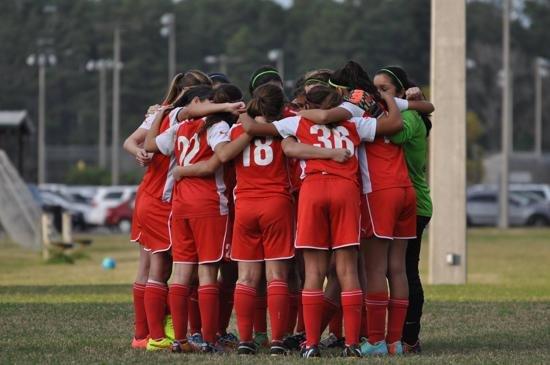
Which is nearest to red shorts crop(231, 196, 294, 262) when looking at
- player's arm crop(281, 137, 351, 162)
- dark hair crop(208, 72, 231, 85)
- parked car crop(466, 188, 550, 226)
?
player's arm crop(281, 137, 351, 162)

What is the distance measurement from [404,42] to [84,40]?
2435 centimetres

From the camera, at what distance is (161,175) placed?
12.0 metres

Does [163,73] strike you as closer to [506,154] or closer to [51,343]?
[506,154]

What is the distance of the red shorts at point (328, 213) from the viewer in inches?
437

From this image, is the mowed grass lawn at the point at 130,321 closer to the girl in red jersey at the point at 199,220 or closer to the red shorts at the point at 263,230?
the girl in red jersey at the point at 199,220

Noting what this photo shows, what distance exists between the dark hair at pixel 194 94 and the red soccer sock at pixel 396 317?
2.09m

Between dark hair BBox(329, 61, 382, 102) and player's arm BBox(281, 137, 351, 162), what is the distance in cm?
61

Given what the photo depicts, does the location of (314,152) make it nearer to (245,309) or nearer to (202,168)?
(202,168)

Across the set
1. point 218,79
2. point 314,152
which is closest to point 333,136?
point 314,152

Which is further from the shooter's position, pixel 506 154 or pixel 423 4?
pixel 423 4

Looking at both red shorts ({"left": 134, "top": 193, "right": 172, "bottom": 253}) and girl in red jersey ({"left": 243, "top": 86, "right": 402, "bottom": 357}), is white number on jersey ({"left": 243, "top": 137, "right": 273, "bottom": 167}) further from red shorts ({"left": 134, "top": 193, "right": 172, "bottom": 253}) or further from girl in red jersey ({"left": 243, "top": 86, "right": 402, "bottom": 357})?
red shorts ({"left": 134, "top": 193, "right": 172, "bottom": 253})

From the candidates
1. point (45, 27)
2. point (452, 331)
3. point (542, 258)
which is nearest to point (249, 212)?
point (452, 331)

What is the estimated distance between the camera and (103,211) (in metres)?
57.0

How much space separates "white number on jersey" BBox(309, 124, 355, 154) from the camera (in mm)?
11211
